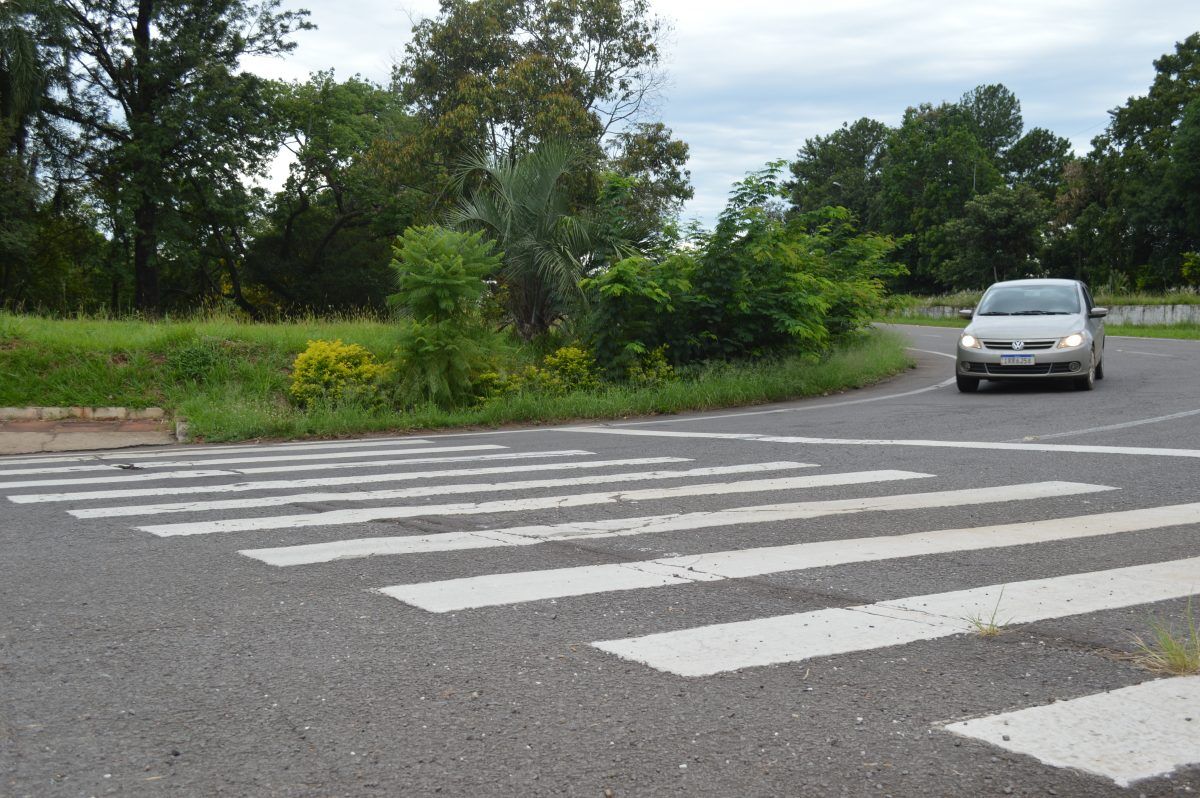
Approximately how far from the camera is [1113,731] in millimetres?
3244

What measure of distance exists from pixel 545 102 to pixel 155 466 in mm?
19900

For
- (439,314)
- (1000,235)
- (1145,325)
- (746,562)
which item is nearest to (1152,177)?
(1000,235)

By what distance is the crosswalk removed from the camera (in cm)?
366

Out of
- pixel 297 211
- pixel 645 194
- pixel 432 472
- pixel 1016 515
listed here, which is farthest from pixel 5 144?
pixel 1016 515

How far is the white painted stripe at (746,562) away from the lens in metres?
5.00

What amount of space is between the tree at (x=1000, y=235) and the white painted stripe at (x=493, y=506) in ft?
204

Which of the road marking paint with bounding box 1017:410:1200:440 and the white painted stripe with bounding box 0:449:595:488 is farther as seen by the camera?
the road marking paint with bounding box 1017:410:1200:440

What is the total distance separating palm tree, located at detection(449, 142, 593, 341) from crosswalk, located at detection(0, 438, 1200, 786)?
6.81m

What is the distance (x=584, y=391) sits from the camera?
642 inches

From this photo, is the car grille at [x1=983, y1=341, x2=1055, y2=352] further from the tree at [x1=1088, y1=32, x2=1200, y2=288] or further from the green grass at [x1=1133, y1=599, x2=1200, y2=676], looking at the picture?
the tree at [x1=1088, y1=32, x2=1200, y2=288]

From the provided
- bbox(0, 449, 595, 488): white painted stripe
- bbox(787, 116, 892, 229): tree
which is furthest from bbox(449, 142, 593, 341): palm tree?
bbox(787, 116, 892, 229): tree

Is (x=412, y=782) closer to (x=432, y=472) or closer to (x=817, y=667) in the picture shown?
(x=817, y=667)

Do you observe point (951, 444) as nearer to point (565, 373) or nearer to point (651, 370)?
point (651, 370)

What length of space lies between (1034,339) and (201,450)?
11429mm
